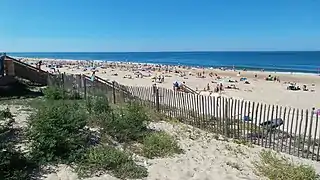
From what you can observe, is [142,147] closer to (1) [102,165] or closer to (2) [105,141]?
(2) [105,141]

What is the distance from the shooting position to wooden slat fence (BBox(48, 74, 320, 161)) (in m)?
8.09

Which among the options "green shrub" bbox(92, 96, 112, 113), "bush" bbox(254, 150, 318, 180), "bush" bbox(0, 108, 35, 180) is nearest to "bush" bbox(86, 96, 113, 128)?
"green shrub" bbox(92, 96, 112, 113)

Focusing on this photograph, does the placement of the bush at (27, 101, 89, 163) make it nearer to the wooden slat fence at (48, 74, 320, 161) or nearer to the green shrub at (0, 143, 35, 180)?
the green shrub at (0, 143, 35, 180)

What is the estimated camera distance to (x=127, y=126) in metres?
7.90

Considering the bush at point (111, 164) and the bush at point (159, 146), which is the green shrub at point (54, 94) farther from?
the bush at point (111, 164)

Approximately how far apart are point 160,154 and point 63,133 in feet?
6.74

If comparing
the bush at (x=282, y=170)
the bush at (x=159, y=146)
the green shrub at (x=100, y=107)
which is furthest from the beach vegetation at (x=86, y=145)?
the bush at (x=282, y=170)

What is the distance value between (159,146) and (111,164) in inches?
56.6

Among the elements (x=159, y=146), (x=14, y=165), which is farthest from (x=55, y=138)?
(x=159, y=146)

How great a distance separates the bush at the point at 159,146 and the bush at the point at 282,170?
5.92 feet

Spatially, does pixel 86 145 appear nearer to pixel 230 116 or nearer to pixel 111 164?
pixel 111 164

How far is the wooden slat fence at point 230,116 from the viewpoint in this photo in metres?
8.09

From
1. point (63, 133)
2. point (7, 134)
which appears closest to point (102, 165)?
point (63, 133)

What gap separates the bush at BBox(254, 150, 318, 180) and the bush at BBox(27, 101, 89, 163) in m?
3.65
